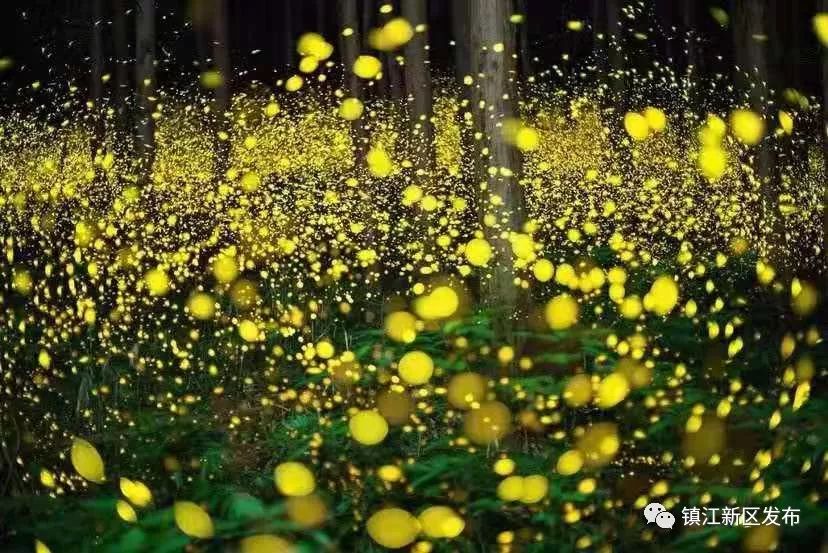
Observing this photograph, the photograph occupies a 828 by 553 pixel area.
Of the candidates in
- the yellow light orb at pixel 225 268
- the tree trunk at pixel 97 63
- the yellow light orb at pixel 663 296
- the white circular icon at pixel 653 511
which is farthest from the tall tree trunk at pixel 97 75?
the white circular icon at pixel 653 511

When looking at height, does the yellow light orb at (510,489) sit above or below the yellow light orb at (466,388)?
above

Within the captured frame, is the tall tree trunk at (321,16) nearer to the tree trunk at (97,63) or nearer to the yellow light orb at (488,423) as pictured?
the tree trunk at (97,63)

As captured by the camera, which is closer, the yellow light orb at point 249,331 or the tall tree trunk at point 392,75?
the yellow light orb at point 249,331

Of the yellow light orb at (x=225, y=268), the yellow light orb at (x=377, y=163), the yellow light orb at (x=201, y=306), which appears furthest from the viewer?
the yellow light orb at (x=377, y=163)

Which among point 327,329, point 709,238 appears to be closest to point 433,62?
point 709,238

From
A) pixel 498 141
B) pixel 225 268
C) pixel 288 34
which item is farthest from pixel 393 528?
pixel 288 34

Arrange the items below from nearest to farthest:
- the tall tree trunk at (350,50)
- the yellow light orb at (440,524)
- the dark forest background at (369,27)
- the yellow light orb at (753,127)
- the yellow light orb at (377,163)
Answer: the yellow light orb at (440,524) < the yellow light orb at (753,127) < the dark forest background at (369,27) < the yellow light orb at (377,163) < the tall tree trunk at (350,50)

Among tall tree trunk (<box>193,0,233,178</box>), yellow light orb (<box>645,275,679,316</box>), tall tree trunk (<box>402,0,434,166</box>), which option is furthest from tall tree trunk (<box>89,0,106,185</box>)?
yellow light orb (<box>645,275,679,316</box>)
